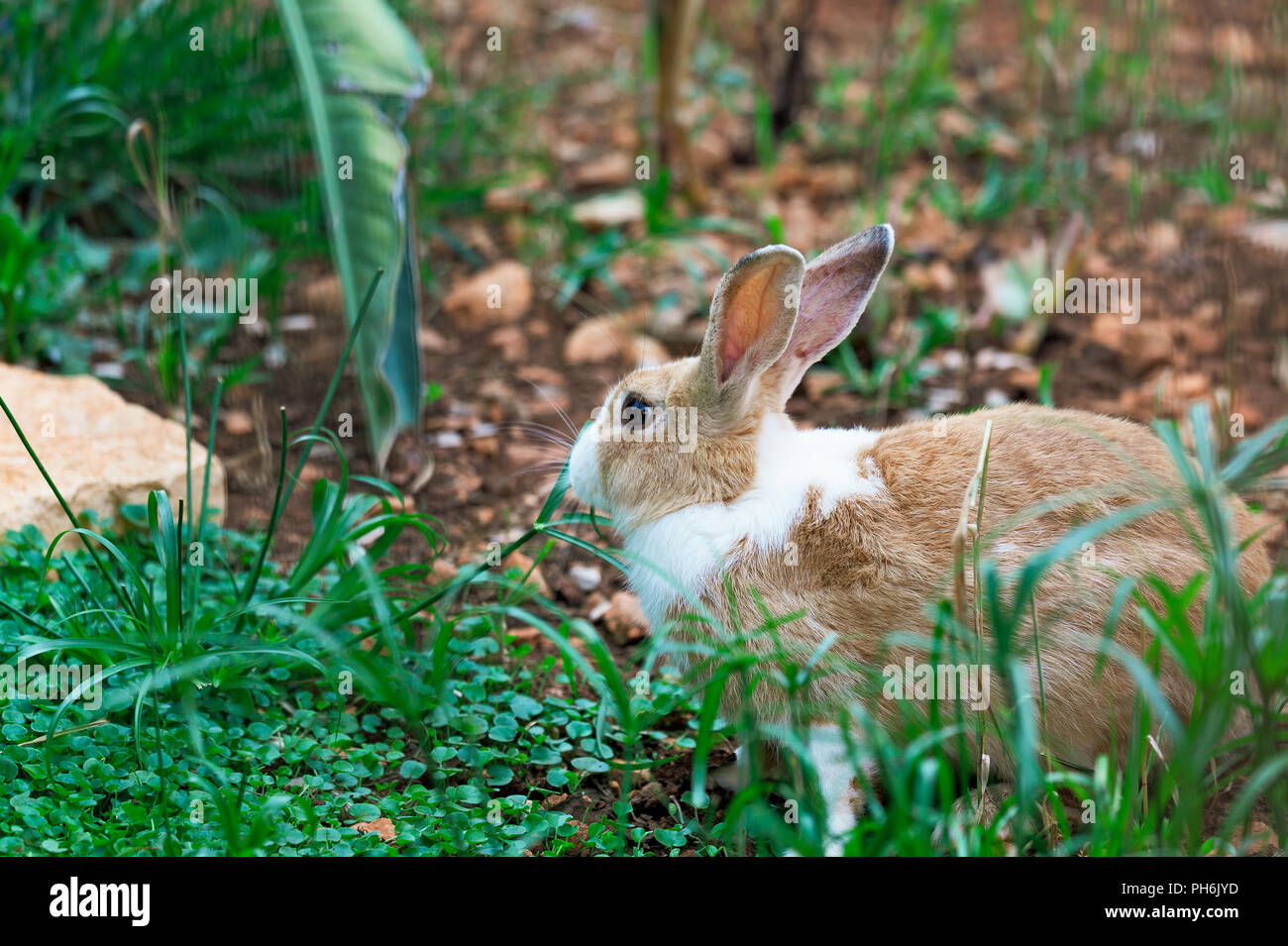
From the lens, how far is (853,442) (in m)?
3.10

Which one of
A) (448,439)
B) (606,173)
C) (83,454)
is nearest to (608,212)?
(606,173)

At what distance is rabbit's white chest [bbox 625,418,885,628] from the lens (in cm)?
289

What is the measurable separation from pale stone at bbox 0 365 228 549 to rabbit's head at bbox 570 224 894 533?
1242 millimetres

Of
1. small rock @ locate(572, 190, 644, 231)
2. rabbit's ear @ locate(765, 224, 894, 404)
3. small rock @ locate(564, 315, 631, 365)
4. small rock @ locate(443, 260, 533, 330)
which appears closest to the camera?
rabbit's ear @ locate(765, 224, 894, 404)

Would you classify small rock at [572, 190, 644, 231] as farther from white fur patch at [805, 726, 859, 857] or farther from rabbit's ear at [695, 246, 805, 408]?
white fur patch at [805, 726, 859, 857]

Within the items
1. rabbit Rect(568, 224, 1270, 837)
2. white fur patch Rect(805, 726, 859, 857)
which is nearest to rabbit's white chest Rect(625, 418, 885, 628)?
rabbit Rect(568, 224, 1270, 837)

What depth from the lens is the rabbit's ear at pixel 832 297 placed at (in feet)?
9.88

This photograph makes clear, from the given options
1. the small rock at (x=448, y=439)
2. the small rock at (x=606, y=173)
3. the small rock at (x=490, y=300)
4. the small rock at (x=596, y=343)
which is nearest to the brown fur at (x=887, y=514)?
the small rock at (x=448, y=439)

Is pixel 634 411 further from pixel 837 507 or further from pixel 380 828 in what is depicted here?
pixel 380 828

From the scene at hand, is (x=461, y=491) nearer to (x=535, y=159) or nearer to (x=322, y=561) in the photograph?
(x=322, y=561)

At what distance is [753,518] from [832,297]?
56cm

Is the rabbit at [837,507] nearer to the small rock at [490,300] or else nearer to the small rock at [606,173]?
the small rock at [490,300]
